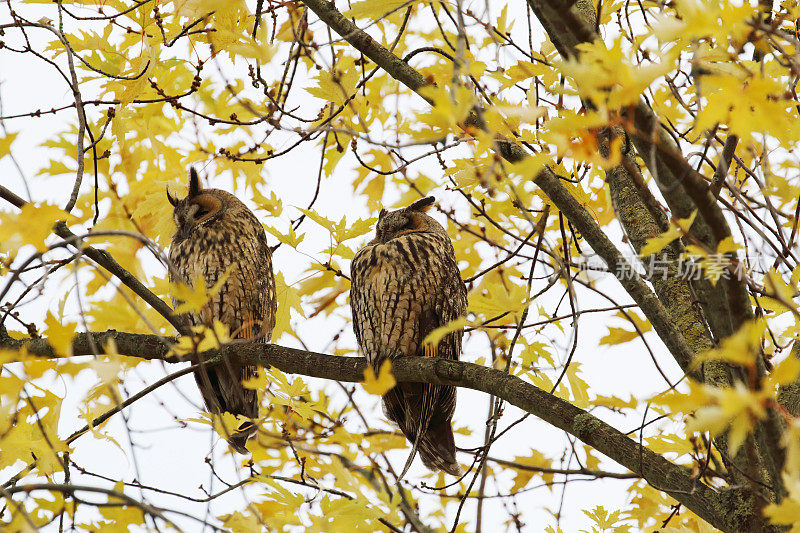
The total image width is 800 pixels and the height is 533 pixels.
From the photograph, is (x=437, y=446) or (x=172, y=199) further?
(x=172, y=199)

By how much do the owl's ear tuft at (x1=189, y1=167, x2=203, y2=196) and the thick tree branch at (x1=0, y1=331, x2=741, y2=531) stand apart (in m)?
1.14

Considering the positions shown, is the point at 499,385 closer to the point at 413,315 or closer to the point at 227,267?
the point at 413,315

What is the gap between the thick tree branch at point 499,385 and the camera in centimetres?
222

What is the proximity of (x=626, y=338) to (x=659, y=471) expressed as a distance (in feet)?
2.48

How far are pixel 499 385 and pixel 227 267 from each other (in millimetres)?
1748

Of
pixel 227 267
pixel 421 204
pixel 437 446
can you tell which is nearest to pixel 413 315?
pixel 437 446

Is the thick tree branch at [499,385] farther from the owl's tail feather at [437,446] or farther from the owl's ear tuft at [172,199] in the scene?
the owl's ear tuft at [172,199]

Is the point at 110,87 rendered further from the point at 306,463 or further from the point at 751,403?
the point at 751,403

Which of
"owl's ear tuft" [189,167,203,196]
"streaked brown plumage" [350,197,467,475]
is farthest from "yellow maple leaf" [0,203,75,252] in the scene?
"owl's ear tuft" [189,167,203,196]

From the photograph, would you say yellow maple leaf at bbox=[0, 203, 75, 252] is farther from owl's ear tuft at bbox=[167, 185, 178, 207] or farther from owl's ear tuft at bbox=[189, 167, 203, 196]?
owl's ear tuft at bbox=[189, 167, 203, 196]

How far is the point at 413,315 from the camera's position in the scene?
3.28m

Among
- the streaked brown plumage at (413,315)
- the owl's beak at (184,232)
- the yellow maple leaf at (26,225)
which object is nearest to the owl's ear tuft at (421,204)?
the streaked brown plumage at (413,315)

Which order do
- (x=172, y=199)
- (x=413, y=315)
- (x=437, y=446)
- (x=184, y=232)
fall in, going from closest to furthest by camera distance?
(x=413, y=315) < (x=437, y=446) < (x=172, y=199) < (x=184, y=232)

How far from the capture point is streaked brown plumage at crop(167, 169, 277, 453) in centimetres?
368
